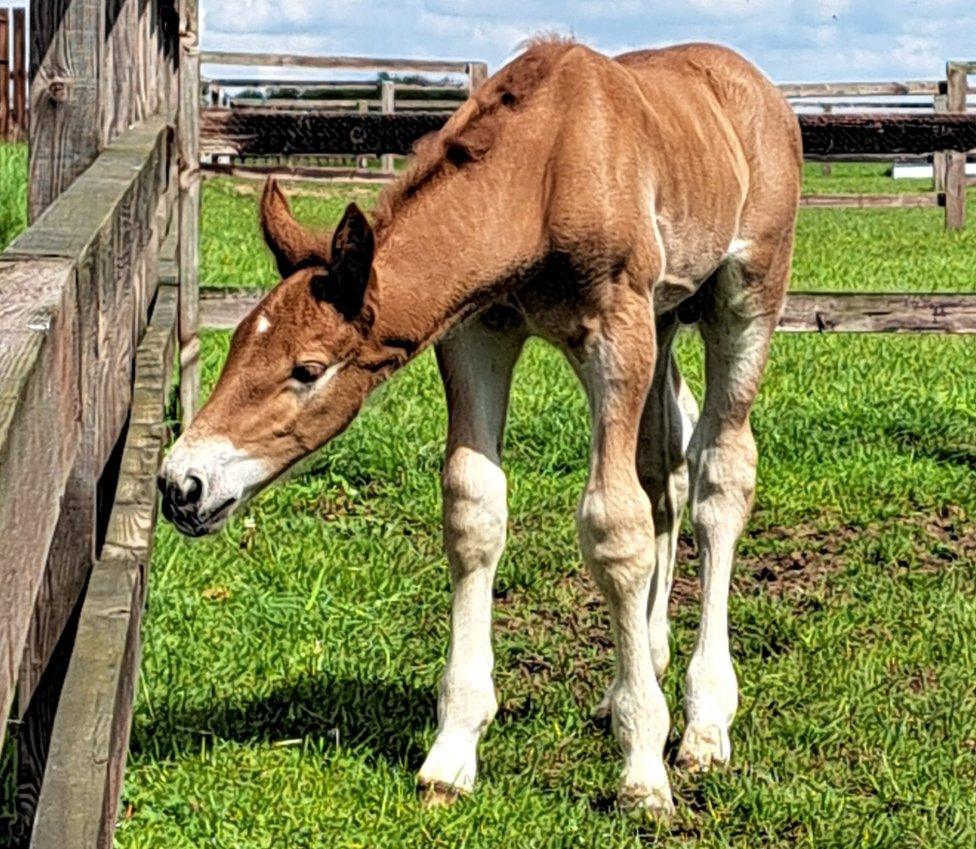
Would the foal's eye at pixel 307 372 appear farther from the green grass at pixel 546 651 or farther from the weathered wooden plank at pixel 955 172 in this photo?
the weathered wooden plank at pixel 955 172

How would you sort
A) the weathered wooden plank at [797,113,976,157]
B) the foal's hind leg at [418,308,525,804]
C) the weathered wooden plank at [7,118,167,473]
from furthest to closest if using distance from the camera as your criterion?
the weathered wooden plank at [797,113,976,157] < the foal's hind leg at [418,308,525,804] < the weathered wooden plank at [7,118,167,473]

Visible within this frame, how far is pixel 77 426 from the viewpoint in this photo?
7.93ft

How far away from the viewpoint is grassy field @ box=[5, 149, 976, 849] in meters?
4.33

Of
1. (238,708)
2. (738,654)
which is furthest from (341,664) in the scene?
(738,654)

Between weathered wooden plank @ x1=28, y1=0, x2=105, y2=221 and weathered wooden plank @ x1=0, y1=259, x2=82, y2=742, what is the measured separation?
141cm

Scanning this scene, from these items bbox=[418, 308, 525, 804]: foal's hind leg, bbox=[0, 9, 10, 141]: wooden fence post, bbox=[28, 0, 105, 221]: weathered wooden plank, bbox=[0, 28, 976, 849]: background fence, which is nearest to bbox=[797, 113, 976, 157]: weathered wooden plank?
bbox=[0, 28, 976, 849]: background fence

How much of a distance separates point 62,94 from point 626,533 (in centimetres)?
178

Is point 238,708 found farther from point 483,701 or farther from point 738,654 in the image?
point 738,654

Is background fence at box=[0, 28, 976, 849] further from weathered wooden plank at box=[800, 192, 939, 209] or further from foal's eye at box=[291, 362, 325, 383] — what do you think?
weathered wooden plank at box=[800, 192, 939, 209]

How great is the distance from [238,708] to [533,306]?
4.64ft

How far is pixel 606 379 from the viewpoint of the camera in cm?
440

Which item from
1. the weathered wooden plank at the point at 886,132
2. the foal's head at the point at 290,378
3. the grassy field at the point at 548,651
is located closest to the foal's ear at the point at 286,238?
the foal's head at the point at 290,378

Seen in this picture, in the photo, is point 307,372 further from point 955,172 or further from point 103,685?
point 955,172

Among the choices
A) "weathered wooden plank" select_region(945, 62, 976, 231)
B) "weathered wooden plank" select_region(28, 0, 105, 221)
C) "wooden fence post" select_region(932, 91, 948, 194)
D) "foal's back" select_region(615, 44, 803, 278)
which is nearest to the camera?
"weathered wooden plank" select_region(28, 0, 105, 221)
